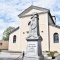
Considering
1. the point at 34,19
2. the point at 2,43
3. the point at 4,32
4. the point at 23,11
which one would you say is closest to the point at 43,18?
the point at 23,11

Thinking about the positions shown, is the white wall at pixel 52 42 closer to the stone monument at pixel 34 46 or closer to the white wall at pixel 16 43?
the white wall at pixel 16 43

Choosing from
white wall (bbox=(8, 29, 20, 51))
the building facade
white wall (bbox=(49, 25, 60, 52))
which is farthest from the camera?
white wall (bbox=(8, 29, 20, 51))

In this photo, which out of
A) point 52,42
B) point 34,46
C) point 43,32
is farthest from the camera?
point 43,32

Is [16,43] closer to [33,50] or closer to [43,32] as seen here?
[43,32]

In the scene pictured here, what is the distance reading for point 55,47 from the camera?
A: 23.9 metres

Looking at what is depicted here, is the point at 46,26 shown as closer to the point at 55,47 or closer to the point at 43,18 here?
the point at 43,18

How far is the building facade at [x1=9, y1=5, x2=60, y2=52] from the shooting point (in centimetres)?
2427

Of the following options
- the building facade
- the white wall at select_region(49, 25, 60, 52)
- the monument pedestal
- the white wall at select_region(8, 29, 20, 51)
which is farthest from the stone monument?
the white wall at select_region(8, 29, 20, 51)

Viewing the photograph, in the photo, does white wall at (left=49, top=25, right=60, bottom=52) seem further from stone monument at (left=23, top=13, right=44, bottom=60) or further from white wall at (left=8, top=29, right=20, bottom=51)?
stone monument at (left=23, top=13, right=44, bottom=60)

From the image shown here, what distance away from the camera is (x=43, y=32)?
25.2m

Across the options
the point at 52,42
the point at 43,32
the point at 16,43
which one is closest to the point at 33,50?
the point at 52,42

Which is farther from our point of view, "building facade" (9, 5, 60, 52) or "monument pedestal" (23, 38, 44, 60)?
"building facade" (9, 5, 60, 52)

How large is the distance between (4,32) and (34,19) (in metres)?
49.9

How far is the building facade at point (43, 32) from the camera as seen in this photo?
79.6 ft
